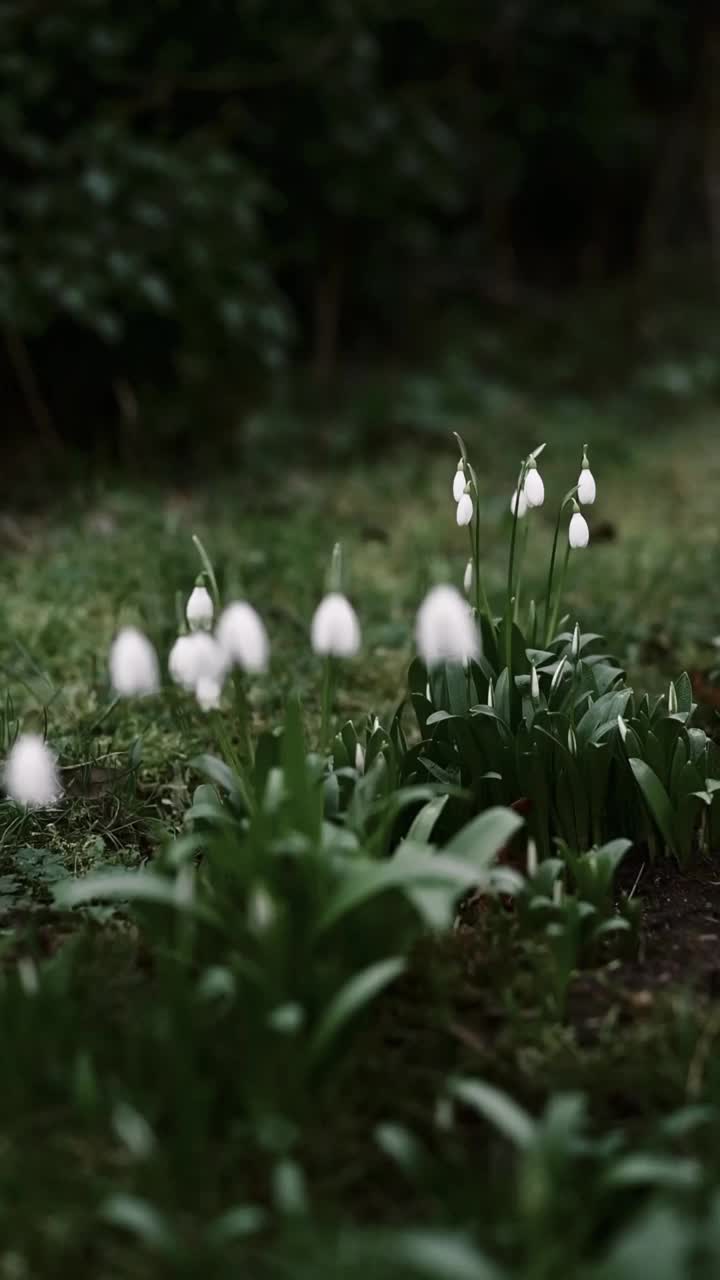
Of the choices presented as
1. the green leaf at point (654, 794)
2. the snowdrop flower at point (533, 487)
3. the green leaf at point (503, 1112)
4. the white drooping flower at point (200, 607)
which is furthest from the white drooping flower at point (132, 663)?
the green leaf at point (654, 794)

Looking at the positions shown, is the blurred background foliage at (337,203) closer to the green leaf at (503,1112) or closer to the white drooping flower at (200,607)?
the white drooping flower at (200,607)

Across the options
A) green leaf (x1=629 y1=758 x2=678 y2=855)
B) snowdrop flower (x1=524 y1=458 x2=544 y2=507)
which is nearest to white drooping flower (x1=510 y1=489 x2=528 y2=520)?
snowdrop flower (x1=524 y1=458 x2=544 y2=507)

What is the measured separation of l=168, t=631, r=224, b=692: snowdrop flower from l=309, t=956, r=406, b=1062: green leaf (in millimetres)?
471

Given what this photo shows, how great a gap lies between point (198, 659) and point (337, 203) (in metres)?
5.97

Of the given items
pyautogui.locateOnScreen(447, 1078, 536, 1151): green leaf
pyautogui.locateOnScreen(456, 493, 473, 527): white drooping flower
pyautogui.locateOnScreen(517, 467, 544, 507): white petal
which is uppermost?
pyautogui.locateOnScreen(517, 467, 544, 507): white petal

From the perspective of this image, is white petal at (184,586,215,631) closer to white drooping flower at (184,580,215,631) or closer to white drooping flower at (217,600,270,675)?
white drooping flower at (184,580,215,631)

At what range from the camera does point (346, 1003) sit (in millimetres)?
1614

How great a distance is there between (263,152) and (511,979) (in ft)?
19.8

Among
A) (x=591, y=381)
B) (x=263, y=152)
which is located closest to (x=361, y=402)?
(x=263, y=152)

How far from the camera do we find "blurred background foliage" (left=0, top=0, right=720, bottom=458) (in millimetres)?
5715

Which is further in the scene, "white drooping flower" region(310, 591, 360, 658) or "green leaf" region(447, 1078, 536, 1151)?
"white drooping flower" region(310, 591, 360, 658)

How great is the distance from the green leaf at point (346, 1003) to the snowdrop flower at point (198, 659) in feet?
1.55

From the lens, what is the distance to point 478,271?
10422mm

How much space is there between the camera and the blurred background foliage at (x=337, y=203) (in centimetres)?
571
